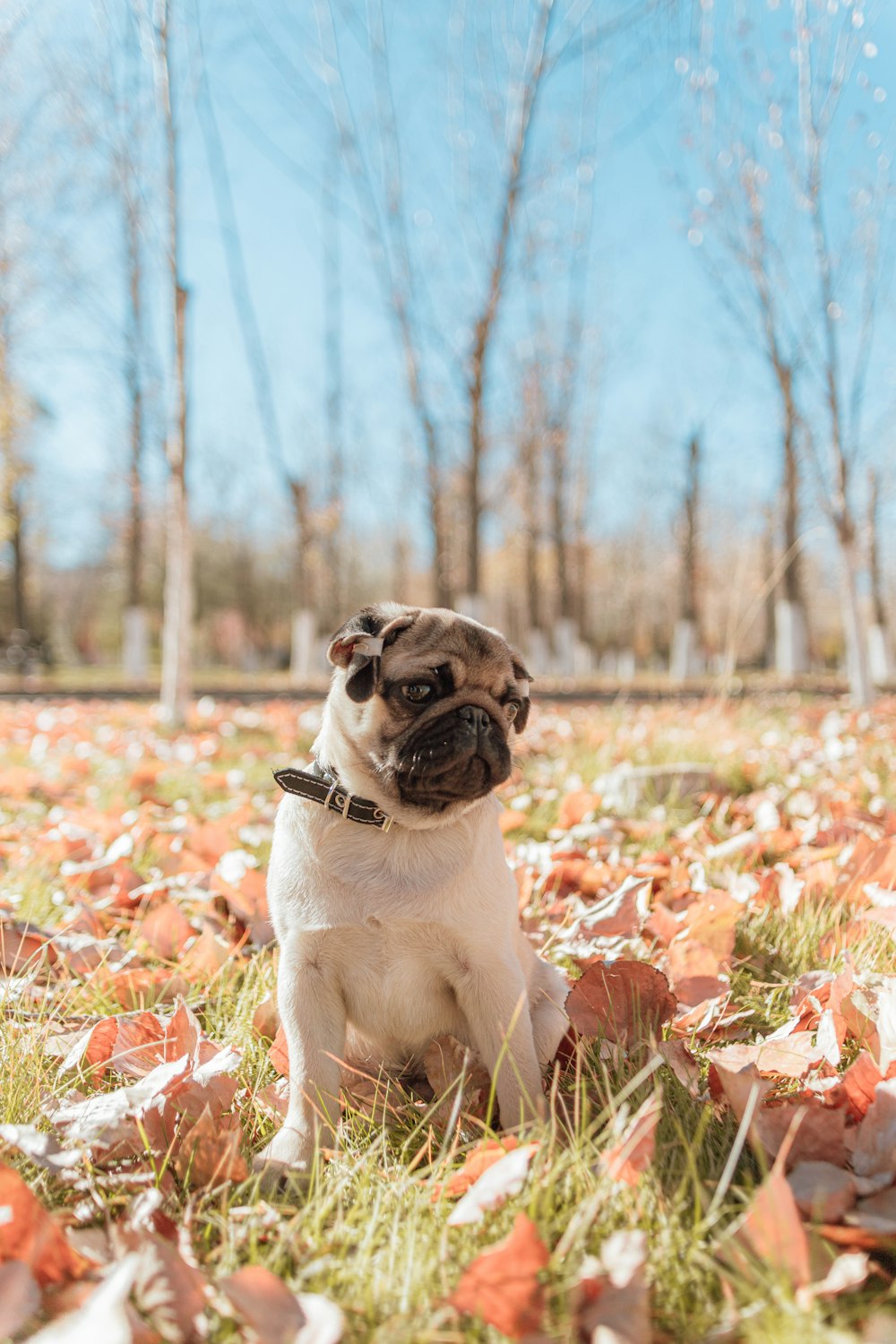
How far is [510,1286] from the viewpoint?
3.92ft

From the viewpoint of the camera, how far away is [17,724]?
9508 millimetres

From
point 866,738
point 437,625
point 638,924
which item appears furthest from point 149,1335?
point 866,738

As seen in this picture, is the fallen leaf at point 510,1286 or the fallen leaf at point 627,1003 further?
the fallen leaf at point 627,1003

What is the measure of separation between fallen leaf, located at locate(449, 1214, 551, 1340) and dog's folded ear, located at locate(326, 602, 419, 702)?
1.25 meters

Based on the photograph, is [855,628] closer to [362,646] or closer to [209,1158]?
[362,646]

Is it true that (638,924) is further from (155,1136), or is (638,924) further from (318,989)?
(155,1136)

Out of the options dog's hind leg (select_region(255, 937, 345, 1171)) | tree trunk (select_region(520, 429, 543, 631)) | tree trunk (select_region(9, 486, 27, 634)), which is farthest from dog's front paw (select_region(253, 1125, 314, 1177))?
tree trunk (select_region(9, 486, 27, 634))

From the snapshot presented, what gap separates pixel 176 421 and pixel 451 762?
9007mm

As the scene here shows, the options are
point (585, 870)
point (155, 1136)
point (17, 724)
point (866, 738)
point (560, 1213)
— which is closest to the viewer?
point (560, 1213)

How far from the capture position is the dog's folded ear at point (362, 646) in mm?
2145

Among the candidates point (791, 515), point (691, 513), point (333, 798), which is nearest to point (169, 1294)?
point (333, 798)

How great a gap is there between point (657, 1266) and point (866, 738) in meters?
5.80

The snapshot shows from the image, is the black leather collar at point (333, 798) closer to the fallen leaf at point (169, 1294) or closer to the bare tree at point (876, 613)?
the fallen leaf at point (169, 1294)

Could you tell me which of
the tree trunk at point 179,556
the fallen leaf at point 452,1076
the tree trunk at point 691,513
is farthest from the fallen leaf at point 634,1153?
the tree trunk at point 691,513
